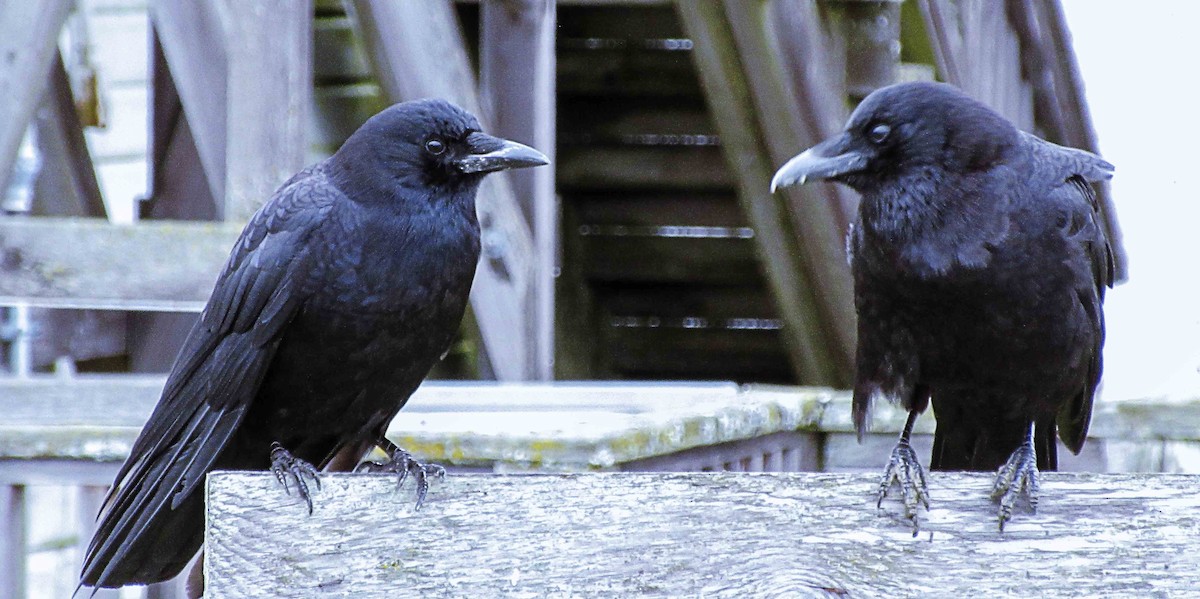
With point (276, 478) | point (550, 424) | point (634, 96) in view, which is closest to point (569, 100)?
point (634, 96)

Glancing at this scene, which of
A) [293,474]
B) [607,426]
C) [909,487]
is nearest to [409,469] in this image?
A: [293,474]

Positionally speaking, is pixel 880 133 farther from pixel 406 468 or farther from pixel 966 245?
Answer: pixel 406 468

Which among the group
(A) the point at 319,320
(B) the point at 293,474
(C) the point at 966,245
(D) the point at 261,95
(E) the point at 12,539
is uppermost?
(D) the point at 261,95

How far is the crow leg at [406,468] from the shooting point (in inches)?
63.7

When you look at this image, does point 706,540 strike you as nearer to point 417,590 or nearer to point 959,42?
point 417,590

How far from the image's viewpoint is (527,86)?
13.3ft

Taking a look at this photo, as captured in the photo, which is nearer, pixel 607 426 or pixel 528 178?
pixel 607 426

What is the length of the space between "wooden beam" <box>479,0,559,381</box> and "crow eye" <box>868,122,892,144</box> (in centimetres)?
162

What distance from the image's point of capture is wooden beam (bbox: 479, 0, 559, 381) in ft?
13.2

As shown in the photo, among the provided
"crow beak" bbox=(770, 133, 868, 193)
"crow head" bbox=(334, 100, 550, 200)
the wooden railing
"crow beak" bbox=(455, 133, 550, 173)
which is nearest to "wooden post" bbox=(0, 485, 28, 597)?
the wooden railing

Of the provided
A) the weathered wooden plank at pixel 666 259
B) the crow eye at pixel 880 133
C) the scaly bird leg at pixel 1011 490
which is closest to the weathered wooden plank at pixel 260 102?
the crow eye at pixel 880 133

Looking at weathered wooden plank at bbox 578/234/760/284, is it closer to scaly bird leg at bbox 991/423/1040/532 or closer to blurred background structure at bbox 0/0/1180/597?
blurred background structure at bbox 0/0/1180/597

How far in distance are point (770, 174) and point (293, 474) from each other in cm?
334

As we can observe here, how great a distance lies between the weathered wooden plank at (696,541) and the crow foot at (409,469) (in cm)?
5
